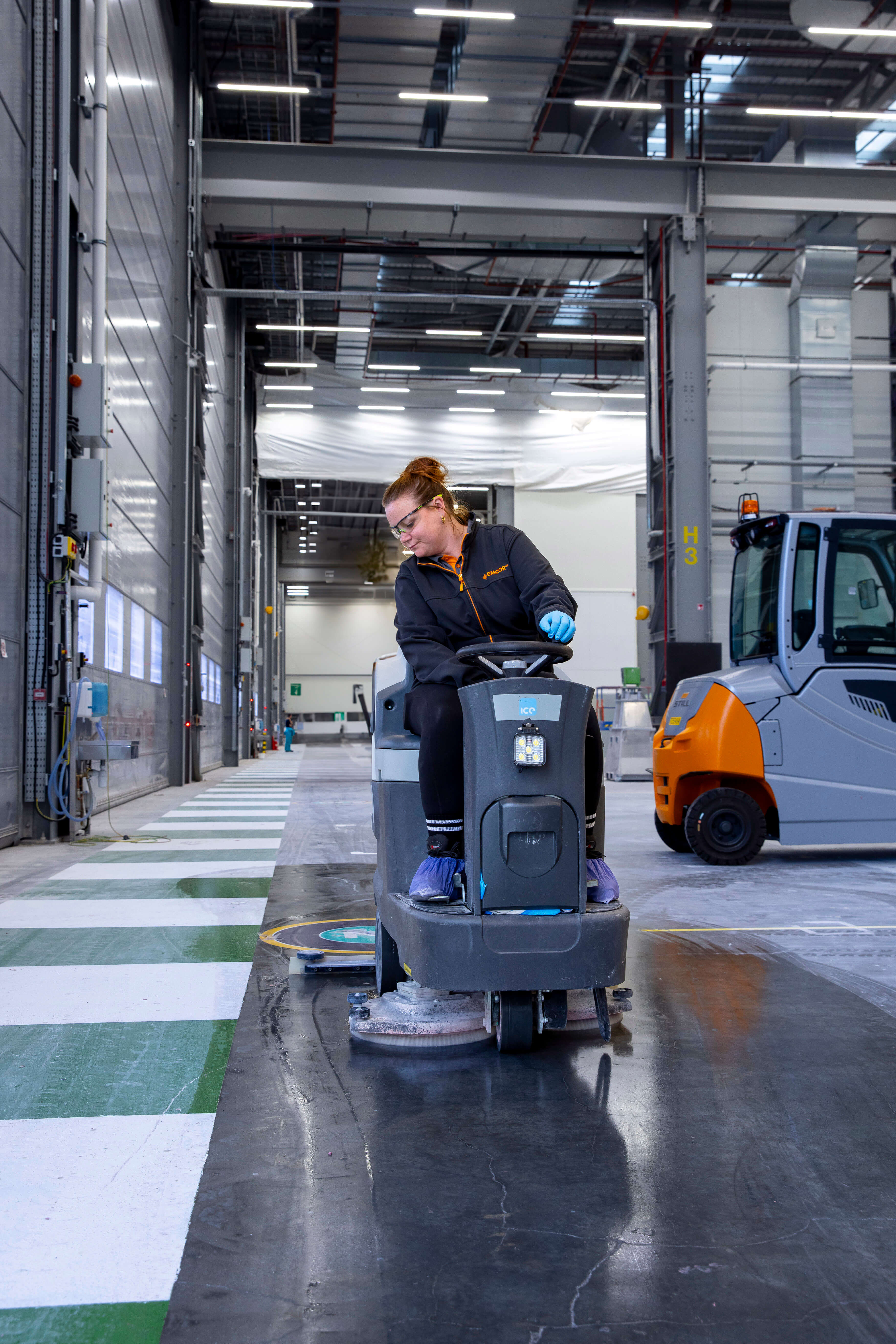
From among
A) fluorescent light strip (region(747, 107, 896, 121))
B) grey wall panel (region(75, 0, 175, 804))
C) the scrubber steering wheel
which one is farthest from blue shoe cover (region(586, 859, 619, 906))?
fluorescent light strip (region(747, 107, 896, 121))

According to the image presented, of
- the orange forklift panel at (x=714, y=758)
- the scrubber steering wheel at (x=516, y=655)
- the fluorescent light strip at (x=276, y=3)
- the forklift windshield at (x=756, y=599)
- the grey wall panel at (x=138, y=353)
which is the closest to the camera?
the scrubber steering wheel at (x=516, y=655)

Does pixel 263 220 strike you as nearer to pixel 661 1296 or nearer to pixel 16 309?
pixel 16 309

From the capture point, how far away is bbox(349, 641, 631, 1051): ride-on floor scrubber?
2.53 metres

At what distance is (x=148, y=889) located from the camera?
555cm

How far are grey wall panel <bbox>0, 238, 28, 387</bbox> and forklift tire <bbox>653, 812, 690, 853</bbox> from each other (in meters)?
5.39

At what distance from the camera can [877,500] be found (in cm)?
1775

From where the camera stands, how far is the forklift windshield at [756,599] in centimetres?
688

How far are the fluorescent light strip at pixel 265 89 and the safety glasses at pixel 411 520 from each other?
12675mm

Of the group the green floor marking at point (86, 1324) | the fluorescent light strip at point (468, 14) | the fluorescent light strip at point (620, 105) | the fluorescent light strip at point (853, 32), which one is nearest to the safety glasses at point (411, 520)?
the green floor marking at point (86, 1324)

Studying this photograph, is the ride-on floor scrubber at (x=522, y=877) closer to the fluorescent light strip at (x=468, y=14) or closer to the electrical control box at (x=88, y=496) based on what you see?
the electrical control box at (x=88, y=496)

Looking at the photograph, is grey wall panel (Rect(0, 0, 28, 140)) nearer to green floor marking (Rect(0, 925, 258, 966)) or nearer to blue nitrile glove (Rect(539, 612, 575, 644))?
green floor marking (Rect(0, 925, 258, 966))

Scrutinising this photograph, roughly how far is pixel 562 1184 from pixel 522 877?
2.49 ft

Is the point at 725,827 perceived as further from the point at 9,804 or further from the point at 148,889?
the point at 9,804

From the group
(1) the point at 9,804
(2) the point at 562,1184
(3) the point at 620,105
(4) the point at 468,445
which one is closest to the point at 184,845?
(1) the point at 9,804
